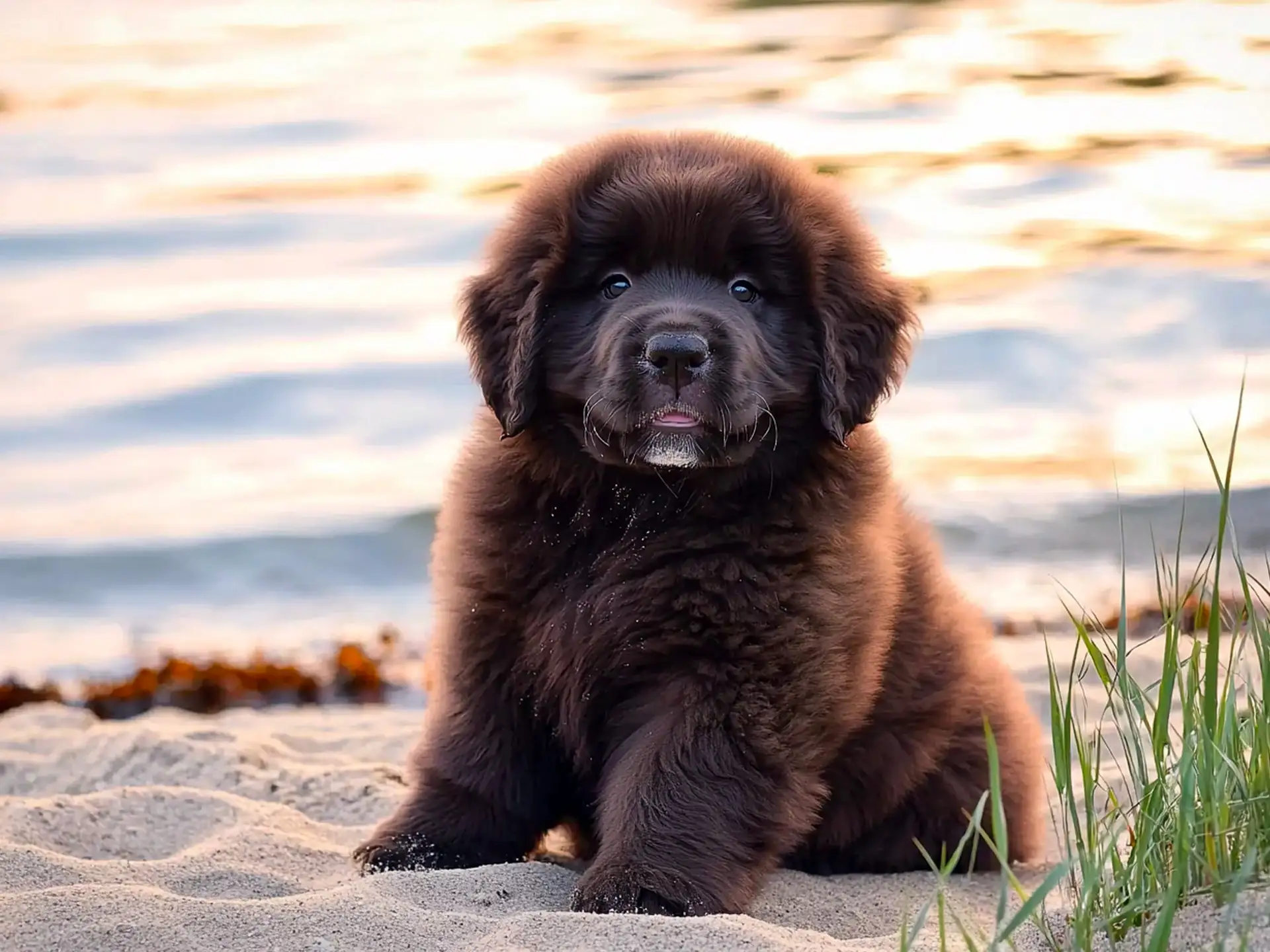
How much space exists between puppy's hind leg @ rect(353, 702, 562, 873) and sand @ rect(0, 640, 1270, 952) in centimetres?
13

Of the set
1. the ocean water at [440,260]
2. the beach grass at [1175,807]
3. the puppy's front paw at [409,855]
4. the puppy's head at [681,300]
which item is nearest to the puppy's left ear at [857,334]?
the puppy's head at [681,300]

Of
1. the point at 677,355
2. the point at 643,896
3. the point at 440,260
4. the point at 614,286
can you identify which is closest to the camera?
the point at 643,896

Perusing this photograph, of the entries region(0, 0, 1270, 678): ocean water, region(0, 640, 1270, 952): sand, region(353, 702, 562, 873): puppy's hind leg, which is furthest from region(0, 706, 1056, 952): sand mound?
region(0, 0, 1270, 678): ocean water

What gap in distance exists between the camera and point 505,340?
3576 millimetres

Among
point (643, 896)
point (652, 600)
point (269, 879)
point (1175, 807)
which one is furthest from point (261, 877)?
point (1175, 807)

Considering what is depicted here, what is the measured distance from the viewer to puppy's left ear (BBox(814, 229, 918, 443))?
348cm

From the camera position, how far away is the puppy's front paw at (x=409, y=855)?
11.4 ft

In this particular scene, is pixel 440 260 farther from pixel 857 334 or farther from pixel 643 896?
pixel 643 896

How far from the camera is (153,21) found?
13.3m

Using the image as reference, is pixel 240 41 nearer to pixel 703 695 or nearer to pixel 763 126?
pixel 763 126

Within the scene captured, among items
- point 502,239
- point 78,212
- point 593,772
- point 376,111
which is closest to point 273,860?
point 593,772

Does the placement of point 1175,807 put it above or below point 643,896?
above

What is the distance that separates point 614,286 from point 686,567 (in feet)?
1.97

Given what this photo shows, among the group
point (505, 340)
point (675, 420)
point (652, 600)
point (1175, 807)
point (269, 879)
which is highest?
point (505, 340)
